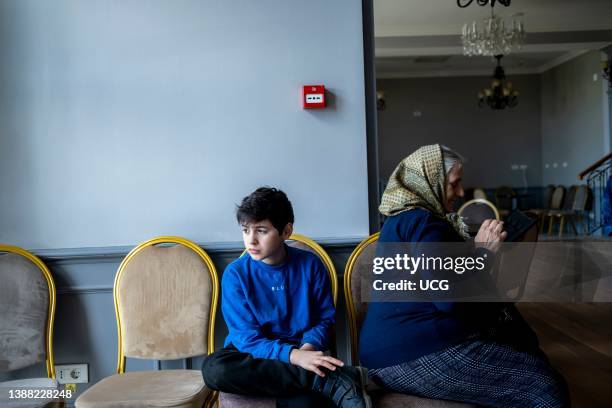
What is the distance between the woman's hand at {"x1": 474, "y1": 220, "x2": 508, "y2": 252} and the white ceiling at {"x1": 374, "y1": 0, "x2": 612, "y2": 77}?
6.25m

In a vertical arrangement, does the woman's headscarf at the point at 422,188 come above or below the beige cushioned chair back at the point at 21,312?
above

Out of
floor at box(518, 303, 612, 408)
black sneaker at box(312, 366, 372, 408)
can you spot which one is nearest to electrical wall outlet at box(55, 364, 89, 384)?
black sneaker at box(312, 366, 372, 408)

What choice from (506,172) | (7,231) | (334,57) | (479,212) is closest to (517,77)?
(506,172)

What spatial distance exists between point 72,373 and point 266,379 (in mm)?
1273

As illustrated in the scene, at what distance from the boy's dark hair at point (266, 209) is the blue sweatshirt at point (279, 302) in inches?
6.3

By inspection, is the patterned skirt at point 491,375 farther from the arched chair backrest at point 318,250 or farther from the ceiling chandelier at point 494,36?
the ceiling chandelier at point 494,36

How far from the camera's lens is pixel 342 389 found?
1.69 meters

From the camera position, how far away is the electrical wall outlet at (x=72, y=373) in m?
2.56

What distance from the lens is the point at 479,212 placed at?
4.47 metres

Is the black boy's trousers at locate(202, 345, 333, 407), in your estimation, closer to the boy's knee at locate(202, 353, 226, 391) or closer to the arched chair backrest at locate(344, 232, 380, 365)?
the boy's knee at locate(202, 353, 226, 391)

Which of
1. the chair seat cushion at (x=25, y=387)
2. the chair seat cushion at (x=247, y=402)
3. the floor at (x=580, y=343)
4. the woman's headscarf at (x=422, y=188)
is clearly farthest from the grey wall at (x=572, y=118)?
the chair seat cushion at (x=25, y=387)

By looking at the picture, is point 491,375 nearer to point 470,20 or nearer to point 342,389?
point 342,389

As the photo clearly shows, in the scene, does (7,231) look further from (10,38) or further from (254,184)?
(254,184)

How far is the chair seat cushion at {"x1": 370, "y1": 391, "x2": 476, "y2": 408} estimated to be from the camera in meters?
1.79
